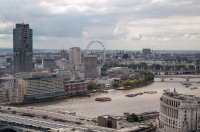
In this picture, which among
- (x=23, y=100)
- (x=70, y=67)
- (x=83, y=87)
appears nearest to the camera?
(x=23, y=100)

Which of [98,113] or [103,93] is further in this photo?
[103,93]

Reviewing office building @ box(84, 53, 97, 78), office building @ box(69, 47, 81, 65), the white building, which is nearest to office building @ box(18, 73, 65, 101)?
the white building

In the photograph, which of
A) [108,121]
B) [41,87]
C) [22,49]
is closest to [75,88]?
[41,87]

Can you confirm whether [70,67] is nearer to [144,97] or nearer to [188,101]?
[144,97]

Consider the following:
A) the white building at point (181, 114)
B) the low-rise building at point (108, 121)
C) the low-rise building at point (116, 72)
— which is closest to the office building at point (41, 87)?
the low-rise building at point (108, 121)

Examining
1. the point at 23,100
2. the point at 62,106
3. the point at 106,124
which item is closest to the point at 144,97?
the point at 62,106

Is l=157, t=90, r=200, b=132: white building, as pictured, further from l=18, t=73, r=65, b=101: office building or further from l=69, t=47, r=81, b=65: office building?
l=69, t=47, r=81, b=65: office building

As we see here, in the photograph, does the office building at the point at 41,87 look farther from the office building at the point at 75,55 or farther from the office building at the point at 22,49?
the office building at the point at 75,55
